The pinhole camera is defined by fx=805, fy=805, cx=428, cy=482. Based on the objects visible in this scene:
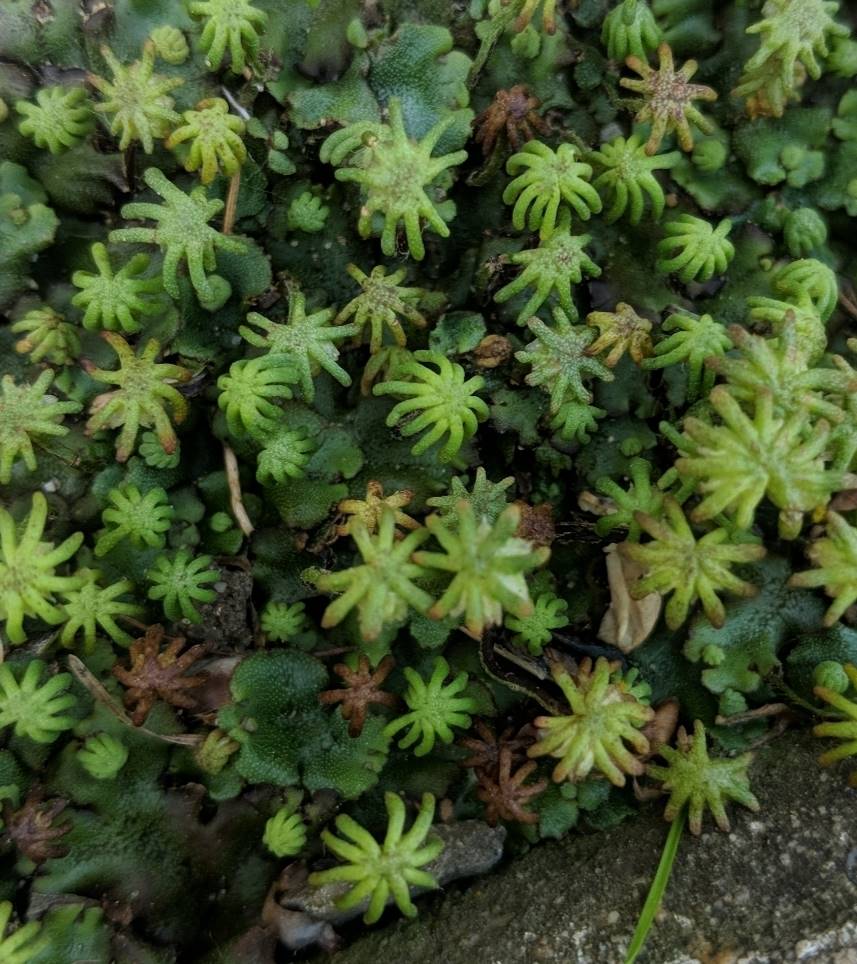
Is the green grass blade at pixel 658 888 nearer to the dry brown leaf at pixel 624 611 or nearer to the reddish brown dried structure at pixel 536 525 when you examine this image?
the dry brown leaf at pixel 624 611

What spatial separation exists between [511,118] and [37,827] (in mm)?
2065

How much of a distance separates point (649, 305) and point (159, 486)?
1.33m

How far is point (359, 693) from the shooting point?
1.89 m

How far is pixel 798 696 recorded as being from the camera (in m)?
1.95

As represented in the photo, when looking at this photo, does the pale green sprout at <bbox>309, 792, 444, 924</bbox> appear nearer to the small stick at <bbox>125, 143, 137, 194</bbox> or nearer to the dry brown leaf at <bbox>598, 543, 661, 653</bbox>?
the dry brown leaf at <bbox>598, 543, 661, 653</bbox>

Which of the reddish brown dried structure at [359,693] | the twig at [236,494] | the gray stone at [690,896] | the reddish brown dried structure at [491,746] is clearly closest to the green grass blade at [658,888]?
the gray stone at [690,896]

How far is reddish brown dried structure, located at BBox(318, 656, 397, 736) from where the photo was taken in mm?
1889

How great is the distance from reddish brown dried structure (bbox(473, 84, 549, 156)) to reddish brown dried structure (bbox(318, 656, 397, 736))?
1348 millimetres

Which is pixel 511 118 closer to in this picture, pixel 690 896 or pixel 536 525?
pixel 536 525

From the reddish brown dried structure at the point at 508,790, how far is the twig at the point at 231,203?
4.83 feet

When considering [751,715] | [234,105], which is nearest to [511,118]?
[234,105]

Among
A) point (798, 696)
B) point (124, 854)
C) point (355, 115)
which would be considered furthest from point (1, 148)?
point (798, 696)

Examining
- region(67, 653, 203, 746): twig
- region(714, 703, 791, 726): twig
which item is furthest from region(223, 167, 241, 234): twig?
region(714, 703, 791, 726): twig

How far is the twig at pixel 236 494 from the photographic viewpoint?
6.83 ft
